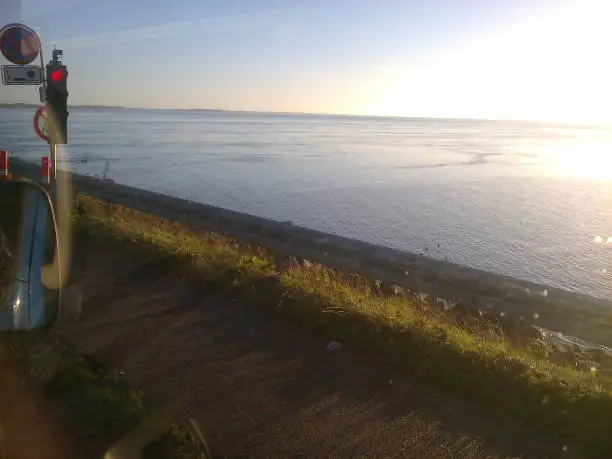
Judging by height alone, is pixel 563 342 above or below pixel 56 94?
below

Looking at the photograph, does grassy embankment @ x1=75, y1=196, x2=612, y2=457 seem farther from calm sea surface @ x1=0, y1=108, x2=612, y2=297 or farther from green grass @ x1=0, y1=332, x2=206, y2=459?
calm sea surface @ x1=0, y1=108, x2=612, y2=297

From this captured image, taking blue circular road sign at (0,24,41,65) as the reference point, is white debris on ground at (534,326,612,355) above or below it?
below

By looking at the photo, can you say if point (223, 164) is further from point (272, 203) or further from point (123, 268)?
point (123, 268)

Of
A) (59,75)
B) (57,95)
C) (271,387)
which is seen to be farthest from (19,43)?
(271,387)

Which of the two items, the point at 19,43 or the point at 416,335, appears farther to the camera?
the point at 19,43

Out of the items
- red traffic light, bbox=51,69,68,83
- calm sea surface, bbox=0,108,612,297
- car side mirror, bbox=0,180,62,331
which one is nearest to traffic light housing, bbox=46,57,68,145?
red traffic light, bbox=51,69,68,83

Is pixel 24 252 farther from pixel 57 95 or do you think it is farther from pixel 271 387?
pixel 57 95

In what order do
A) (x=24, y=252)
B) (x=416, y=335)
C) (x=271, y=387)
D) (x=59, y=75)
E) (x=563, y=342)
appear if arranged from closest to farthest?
(x=24, y=252), (x=271, y=387), (x=416, y=335), (x=563, y=342), (x=59, y=75)
